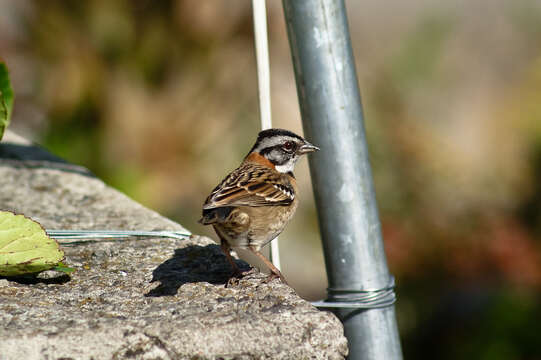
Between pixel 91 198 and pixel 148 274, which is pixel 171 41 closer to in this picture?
pixel 91 198

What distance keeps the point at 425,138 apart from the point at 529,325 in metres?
2.09

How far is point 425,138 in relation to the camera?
6398 mm

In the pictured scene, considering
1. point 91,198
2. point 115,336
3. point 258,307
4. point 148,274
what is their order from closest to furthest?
point 115,336
point 258,307
point 148,274
point 91,198

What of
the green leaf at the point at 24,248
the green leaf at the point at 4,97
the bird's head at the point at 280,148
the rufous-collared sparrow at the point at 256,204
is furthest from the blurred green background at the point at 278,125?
the green leaf at the point at 24,248

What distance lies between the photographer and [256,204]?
3.00 metres

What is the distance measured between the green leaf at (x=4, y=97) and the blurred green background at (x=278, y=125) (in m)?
3.01

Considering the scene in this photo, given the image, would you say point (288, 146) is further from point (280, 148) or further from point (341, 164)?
point (341, 164)

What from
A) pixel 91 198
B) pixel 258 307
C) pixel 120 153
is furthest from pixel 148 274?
pixel 120 153

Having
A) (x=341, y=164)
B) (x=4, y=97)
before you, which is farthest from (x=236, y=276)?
(x=4, y=97)

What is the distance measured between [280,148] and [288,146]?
0.05 metres

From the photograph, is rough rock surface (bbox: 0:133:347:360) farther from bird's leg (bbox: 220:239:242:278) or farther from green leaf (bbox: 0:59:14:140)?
green leaf (bbox: 0:59:14:140)

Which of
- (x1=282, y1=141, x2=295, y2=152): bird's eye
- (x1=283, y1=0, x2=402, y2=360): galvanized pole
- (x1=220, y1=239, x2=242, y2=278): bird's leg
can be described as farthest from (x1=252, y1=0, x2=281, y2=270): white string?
(x1=282, y1=141, x2=295, y2=152): bird's eye

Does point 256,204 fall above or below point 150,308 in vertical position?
above

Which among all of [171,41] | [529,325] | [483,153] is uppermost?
[171,41]
